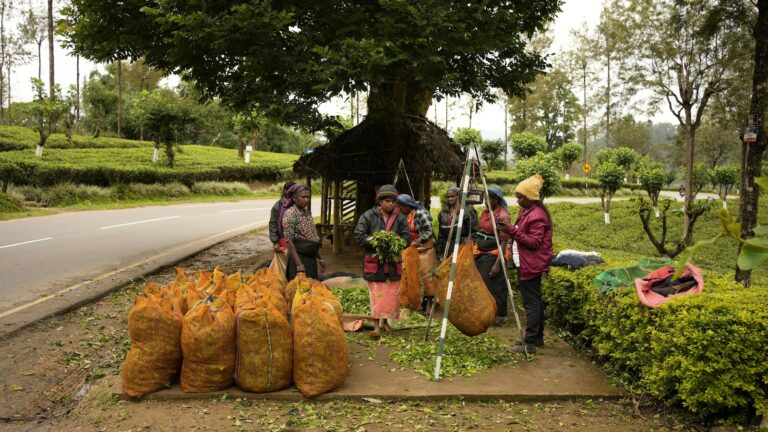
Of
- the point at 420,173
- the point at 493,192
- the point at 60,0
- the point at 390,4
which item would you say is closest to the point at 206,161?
the point at 60,0

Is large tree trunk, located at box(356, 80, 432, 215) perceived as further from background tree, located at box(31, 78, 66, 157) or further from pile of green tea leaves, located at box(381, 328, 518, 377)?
background tree, located at box(31, 78, 66, 157)

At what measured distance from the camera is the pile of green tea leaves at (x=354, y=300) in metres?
8.29

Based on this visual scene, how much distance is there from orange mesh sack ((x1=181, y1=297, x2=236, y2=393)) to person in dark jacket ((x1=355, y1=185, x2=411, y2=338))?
203cm

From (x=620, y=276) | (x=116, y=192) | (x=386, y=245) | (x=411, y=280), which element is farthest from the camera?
(x=116, y=192)

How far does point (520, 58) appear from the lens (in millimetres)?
13109

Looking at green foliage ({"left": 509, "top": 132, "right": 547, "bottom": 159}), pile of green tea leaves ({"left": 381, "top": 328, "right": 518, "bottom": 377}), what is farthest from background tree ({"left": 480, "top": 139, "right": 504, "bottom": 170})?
pile of green tea leaves ({"left": 381, "top": 328, "right": 518, "bottom": 377})

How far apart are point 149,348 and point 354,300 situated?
4.07 meters

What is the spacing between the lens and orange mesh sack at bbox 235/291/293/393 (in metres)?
5.11

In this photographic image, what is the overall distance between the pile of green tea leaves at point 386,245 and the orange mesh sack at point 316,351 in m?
1.58

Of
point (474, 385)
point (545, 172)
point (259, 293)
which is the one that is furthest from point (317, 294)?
point (545, 172)

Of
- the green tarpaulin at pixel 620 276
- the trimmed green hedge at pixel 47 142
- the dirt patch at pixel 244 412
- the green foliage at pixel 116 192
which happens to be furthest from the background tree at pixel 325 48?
the trimmed green hedge at pixel 47 142

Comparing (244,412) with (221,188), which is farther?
(221,188)

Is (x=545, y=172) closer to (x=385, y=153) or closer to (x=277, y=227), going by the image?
(x=385, y=153)

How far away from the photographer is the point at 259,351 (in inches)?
201
